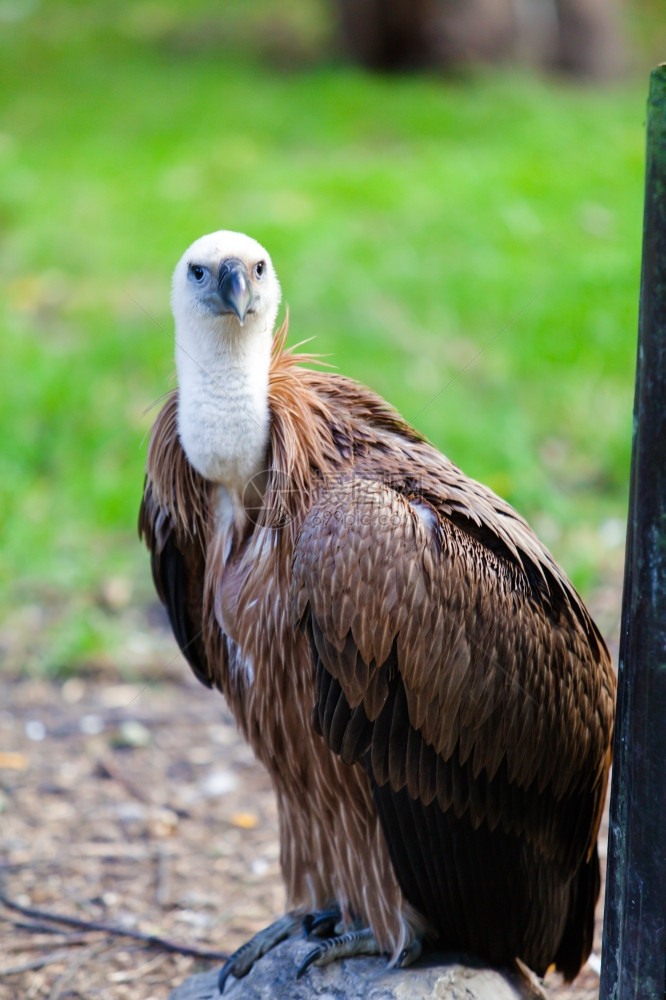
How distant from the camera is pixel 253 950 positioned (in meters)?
3.11

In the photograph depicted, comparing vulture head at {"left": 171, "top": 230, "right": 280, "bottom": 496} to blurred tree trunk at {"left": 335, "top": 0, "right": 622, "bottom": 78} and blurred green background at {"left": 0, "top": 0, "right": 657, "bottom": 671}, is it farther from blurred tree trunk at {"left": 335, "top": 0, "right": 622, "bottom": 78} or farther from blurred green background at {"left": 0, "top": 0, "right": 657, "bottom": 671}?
blurred tree trunk at {"left": 335, "top": 0, "right": 622, "bottom": 78}

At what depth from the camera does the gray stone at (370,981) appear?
9.09ft

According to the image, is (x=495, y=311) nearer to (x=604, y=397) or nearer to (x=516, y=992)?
(x=604, y=397)

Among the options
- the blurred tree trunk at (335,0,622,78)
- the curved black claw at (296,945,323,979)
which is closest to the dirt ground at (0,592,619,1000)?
the curved black claw at (296,945,323,979)

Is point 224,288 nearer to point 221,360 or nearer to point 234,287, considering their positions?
point 234,287

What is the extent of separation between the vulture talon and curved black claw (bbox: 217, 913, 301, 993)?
181 mm

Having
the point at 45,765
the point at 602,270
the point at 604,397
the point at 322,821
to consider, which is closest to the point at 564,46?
the point at 602,270

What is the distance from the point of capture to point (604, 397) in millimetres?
6641

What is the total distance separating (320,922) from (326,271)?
201 inches

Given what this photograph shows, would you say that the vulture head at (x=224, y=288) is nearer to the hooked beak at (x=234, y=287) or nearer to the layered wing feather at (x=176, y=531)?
the hooked beak at (x=234, y=287)

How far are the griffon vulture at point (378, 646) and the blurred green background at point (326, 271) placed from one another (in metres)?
1.27

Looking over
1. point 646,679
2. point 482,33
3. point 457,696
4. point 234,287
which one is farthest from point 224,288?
point 482,33

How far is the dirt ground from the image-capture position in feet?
11.4

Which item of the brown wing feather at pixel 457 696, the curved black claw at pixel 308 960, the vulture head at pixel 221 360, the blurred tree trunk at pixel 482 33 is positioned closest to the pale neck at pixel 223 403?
the vulture head at pixel 221 360
